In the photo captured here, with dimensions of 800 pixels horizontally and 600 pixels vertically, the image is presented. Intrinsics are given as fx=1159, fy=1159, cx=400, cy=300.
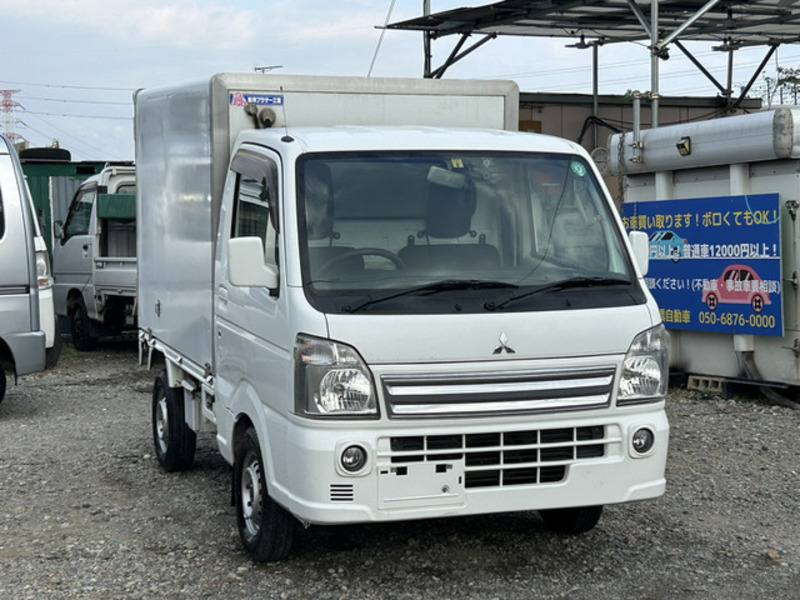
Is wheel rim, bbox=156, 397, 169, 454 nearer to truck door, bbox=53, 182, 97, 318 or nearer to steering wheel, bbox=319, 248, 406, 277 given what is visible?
steering wheel, bbox=319, 248, 406, 277

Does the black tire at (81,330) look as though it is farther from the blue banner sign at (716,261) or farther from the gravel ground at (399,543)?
the blue banner sign at (716,261)

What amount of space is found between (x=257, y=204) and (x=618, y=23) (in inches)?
455

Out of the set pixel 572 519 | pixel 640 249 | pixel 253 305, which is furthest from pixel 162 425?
pixel 640 249

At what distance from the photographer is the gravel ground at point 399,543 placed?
5508 millimetres

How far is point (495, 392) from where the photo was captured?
5.09 metres

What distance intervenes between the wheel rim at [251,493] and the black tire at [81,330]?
10.2 m

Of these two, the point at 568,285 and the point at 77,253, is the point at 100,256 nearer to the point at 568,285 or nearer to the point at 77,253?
the point at 77,253

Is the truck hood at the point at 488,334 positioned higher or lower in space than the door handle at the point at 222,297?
lower

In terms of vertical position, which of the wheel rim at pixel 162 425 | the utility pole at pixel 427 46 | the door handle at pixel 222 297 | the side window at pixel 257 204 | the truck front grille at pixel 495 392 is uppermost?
the utility pole at pixel 427 46

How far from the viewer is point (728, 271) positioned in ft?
34.0

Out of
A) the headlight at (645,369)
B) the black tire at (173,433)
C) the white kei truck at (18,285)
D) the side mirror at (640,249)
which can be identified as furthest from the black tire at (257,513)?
the white kei truck at (18,285)

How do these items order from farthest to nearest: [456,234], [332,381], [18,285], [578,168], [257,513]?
[18,285]
[578,168]
[257,513]
[456,234]
[332,381]

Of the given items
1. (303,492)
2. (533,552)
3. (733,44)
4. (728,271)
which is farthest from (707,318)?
(733,44)

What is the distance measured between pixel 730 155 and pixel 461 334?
19.5 ft
